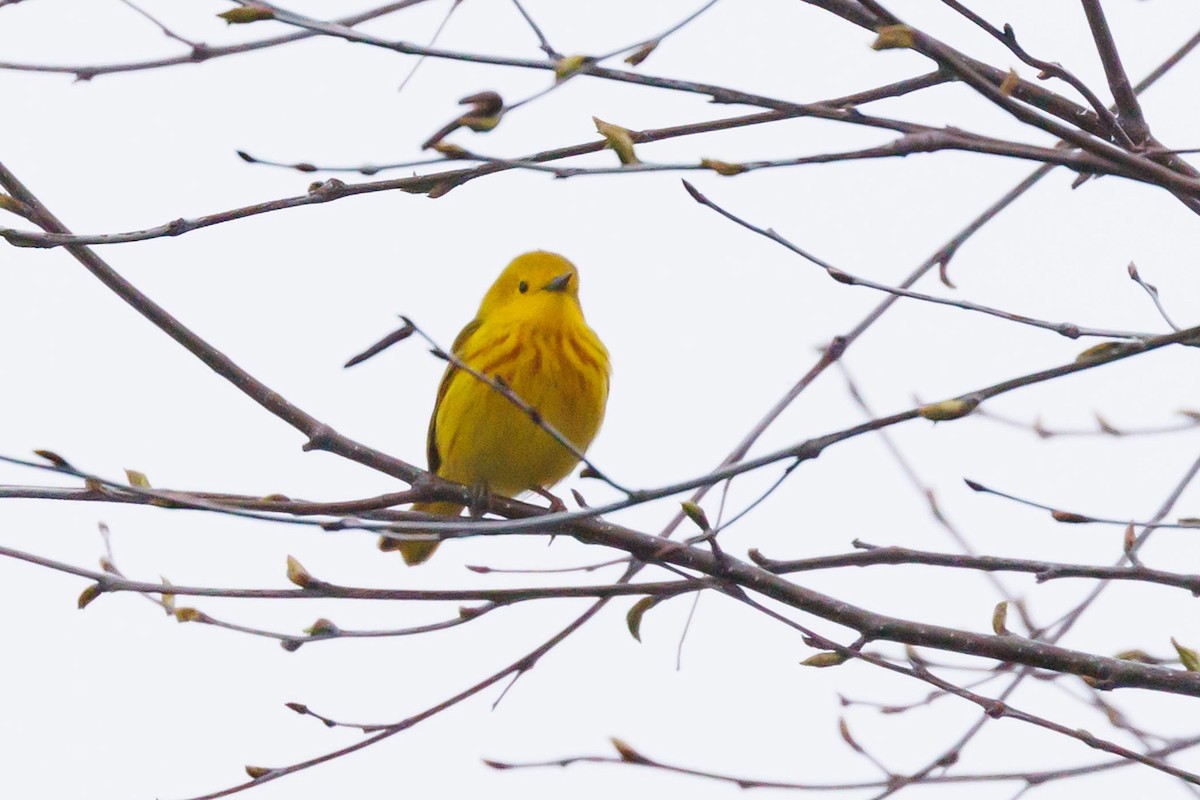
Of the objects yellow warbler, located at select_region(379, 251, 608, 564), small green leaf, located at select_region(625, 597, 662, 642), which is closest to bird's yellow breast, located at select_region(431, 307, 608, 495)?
yellow warbler, located at select_region(379, 251, 608, 564)

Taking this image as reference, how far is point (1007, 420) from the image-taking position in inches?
143

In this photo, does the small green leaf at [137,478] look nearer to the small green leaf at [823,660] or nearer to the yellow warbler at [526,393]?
the small green leaf at [823,660]

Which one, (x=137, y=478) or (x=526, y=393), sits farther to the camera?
(x=526, y=393)

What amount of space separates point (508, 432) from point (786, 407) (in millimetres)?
1874

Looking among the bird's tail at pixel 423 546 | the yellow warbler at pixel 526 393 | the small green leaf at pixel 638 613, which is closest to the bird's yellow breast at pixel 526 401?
the yellow warbler at pixel 526 393

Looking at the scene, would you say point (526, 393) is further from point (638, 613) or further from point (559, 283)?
point (638, 613)

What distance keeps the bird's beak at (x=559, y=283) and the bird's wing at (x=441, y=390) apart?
0.42 metres

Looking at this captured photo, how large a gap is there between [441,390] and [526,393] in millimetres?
640

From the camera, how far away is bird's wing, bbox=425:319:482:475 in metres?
5.55

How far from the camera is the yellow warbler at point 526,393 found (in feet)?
16.6

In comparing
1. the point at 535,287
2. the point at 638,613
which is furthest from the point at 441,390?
the point at 638,613

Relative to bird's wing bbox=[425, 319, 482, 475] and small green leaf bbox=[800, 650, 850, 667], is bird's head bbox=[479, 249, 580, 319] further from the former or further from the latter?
small green leaf bbox=[800, 650, 850, 667]

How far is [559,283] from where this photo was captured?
541 centimetres

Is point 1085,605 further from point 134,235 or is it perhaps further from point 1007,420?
point 134,235
